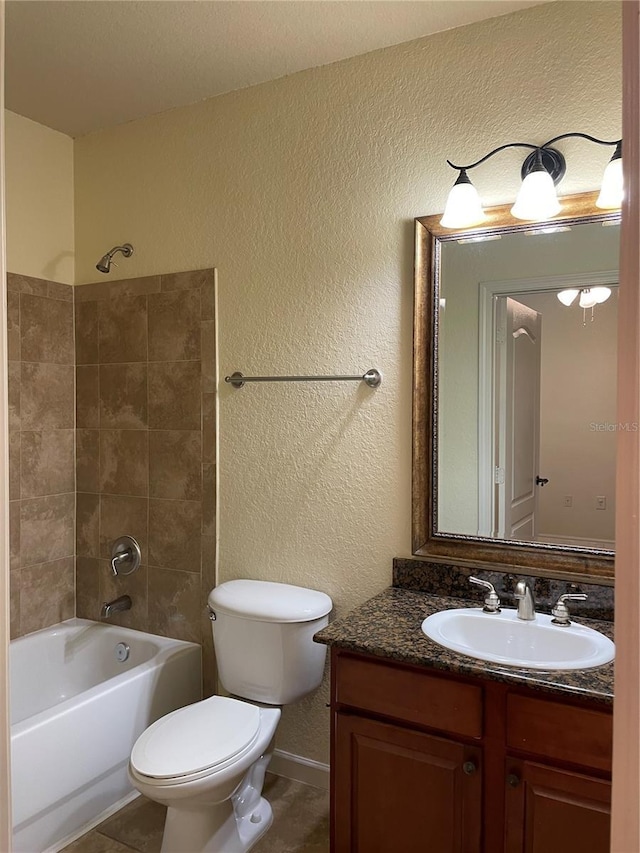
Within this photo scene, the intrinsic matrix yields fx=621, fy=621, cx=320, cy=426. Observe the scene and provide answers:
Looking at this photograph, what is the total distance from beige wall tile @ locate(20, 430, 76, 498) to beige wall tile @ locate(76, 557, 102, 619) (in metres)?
0.35

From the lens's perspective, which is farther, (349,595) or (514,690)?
(349,595)

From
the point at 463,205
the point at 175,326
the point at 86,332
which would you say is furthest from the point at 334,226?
the point at 86,332

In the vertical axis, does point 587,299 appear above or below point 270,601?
above

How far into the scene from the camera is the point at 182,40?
207cm

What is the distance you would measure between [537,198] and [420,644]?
4.21 ft

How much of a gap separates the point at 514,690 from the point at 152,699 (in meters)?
1.46

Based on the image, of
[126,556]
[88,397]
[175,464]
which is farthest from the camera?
[88,397]

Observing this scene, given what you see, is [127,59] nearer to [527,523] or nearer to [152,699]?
[527,523]

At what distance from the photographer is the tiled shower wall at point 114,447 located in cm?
254

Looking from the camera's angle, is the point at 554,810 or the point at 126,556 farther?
the point at 126,556

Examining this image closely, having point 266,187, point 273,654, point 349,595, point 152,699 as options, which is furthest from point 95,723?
point 266,187

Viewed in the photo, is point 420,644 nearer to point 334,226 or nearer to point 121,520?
point 334,226

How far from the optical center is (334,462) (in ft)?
7.36

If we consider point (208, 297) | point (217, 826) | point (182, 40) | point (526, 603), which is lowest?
point (217, 826)
